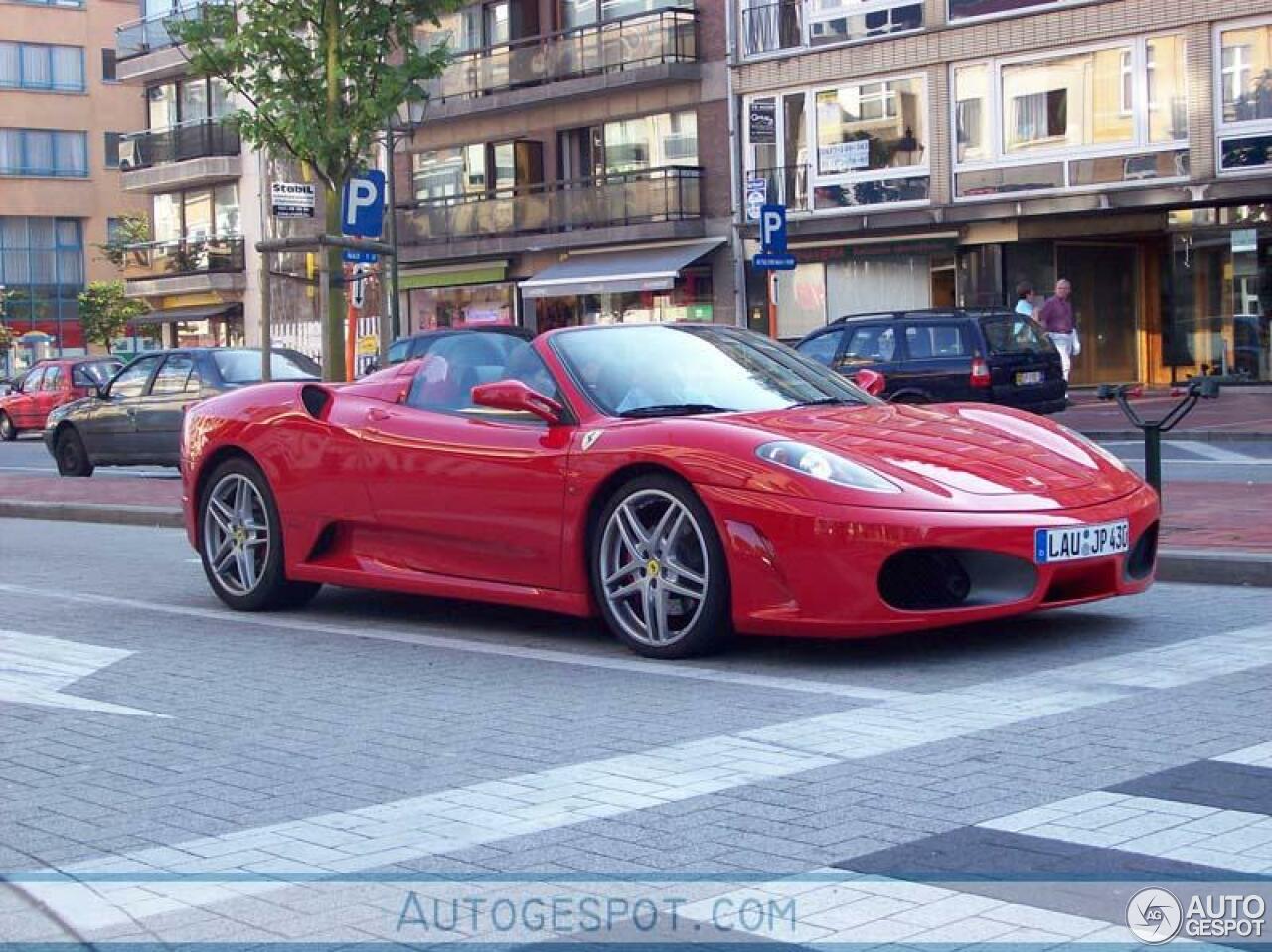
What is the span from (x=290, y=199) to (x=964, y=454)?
12.0m

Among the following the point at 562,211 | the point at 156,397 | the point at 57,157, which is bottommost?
the point at 156,397

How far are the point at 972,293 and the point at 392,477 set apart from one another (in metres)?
26.6

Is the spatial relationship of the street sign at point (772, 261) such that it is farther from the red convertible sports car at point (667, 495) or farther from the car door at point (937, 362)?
the red convertible sports car at point (667, 495)

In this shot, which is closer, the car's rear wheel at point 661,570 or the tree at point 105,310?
the car's rear wheel at point 661,570

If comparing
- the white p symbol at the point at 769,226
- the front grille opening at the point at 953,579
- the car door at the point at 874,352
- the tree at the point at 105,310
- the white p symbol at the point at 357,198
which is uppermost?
the tree at the point at 105,310

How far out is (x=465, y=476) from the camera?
7.97m

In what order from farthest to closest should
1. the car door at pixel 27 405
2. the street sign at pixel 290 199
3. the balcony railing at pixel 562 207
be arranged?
1. the balcony railing at pixel 562 207
2. the car door at pixel 27 405
3. the street sign at pixel 290 199

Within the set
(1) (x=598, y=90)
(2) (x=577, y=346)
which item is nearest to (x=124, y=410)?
(2) (x=577, y=346)

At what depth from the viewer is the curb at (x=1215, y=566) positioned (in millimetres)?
8594

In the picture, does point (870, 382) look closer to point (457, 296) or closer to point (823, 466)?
point (823, 466)

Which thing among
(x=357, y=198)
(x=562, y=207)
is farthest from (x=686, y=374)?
(x=562, y=207)

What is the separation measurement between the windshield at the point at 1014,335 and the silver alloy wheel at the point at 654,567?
1537 centimetres

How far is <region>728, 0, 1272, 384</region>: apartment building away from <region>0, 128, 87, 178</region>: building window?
Result: 1863 inches

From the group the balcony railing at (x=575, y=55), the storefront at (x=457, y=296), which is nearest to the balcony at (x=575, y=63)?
the balcony railing at (x=575, y=55)
